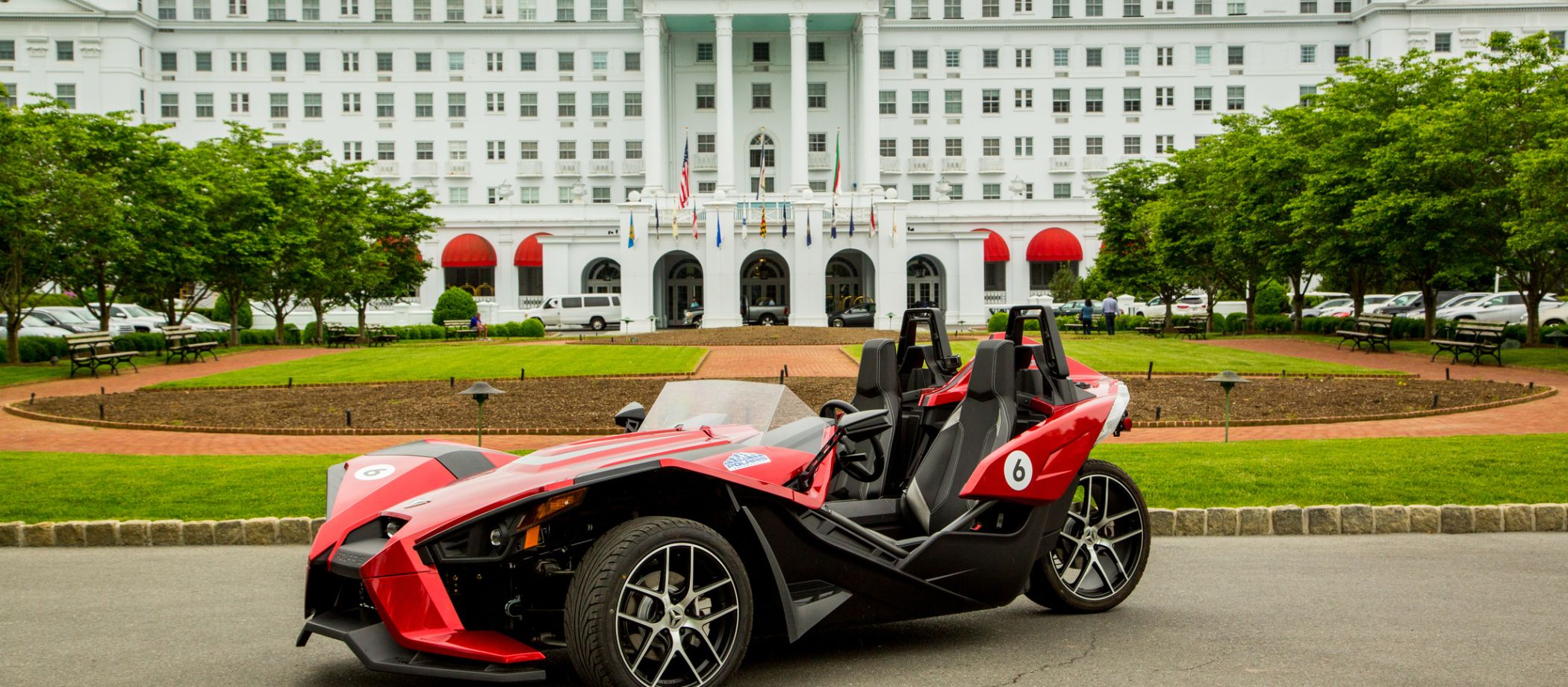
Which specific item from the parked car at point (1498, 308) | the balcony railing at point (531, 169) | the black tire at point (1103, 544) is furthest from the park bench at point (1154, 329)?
the balcony railing at point (531, 169)

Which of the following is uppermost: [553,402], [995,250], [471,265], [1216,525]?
[995,250]

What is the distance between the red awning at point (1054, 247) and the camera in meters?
73.6

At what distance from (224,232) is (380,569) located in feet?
119

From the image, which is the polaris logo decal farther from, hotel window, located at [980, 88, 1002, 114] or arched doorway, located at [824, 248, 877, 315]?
hotel window, located at [980, 88, 1002, 114]

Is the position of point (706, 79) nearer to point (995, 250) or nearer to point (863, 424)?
point (995, 250)

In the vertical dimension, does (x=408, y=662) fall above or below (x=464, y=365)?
below

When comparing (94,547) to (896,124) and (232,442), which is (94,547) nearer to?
(232,442)

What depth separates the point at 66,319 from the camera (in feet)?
147

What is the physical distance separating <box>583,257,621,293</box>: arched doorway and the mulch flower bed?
43880mm

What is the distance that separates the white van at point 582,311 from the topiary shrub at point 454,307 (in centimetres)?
340

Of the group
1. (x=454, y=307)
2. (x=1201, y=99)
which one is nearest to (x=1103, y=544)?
(x=454, y=307)

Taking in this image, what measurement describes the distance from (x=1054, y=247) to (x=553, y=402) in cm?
5786

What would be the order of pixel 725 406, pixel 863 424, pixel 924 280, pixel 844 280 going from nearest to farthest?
pixel 863 424 → pixel 725 406 → pixel 924 280 → pixel 844 280

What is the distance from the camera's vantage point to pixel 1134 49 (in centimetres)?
8312
